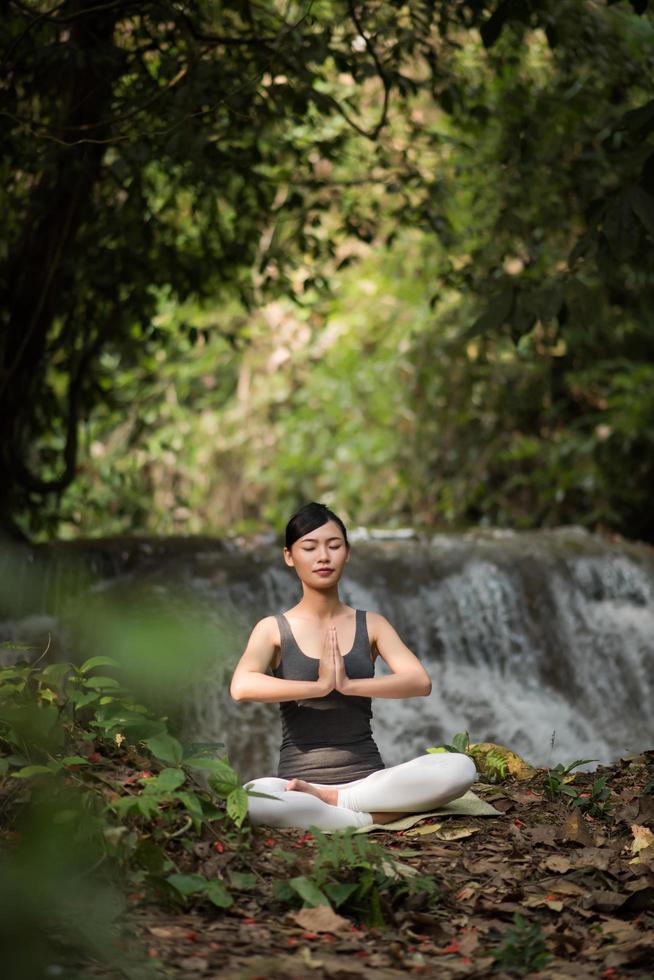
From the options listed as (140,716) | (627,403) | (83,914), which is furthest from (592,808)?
(627,403)

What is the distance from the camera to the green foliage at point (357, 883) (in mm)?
2824

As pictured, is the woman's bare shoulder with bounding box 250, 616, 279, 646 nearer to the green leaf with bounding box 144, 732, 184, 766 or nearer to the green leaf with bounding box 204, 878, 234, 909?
the green leaf with bounding box 144, 732, 184, 766

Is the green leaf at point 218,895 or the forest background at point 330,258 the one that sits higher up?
the forest background at point 330,258

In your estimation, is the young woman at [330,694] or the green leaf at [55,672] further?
the young woman at [330,694]

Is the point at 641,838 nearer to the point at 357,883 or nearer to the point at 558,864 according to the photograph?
the point at 558,864

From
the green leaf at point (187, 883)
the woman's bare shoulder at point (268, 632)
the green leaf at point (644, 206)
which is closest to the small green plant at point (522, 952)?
the green leaf at point (187, 883)

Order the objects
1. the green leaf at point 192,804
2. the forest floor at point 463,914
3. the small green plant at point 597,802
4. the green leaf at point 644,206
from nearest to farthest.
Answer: the forest floor at point 463,914 < the green leaf at point 192,804 < the small green plant at point 597,802 < the green leaf at point 644,206

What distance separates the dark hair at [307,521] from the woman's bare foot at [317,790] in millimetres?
765

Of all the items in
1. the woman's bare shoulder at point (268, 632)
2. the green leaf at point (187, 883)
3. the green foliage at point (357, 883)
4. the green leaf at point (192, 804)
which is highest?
the woman's bare shoulder at point (268, 632)

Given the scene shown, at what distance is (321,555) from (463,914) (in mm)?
1240

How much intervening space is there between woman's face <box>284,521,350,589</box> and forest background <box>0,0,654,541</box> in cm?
108

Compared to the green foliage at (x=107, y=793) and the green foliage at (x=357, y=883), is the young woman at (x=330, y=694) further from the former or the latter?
the green foliage at (x=357, y=883)

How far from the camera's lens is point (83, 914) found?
2346 mm

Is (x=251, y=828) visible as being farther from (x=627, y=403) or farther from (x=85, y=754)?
(x=627, y=403)
